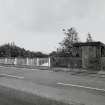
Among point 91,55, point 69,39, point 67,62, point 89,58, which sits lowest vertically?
point 67,62

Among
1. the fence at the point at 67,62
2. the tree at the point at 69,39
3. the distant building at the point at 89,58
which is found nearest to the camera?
the distant building at the point at 89,58

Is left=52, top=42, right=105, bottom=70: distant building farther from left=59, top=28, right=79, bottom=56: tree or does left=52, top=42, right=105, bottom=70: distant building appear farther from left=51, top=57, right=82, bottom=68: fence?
left=59, top=28, right=79, bottom=56: tree

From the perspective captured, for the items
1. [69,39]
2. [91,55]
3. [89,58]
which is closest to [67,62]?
[89,58]

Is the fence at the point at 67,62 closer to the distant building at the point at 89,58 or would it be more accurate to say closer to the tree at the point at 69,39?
the distant building at the point at 89,58

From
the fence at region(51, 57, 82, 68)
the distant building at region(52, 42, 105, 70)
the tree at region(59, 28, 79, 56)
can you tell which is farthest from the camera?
the tree at region(59, 28, 79, 56)

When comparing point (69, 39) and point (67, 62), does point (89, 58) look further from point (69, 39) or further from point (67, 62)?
point (69, 39)

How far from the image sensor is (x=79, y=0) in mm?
14289

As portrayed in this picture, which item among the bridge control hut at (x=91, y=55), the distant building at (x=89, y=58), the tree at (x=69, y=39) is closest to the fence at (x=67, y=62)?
the distant building at (x=89, y=58)

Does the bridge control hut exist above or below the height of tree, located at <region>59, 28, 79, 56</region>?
below

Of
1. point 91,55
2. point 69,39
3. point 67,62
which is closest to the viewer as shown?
point 91,55

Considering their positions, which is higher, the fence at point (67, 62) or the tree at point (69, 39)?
the tree at point (69, 39)

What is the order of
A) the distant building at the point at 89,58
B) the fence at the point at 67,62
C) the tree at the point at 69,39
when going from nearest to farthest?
the distant building at the point at 89,58, the fence at the point at 67,62, the tree at the point at 69,39

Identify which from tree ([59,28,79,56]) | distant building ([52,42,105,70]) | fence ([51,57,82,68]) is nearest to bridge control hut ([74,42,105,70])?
distant building ([52,42,105,70])

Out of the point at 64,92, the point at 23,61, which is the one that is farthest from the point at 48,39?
the point at 64,92
